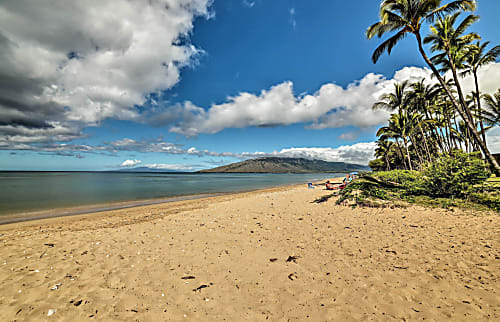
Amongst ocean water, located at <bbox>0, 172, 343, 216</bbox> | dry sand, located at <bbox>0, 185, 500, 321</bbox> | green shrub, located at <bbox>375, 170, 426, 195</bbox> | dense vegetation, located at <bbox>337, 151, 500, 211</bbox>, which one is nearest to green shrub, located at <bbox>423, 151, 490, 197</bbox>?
dense vegetation, located at <bbox>337, 151, 500, 211</bbox>

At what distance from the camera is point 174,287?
3662 mm

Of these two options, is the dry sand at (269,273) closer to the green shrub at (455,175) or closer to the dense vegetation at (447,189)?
the dense vegetation at (447,189)

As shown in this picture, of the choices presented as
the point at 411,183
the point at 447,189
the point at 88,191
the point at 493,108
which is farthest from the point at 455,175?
the point at 88,191

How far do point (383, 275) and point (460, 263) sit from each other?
1539 millimetres

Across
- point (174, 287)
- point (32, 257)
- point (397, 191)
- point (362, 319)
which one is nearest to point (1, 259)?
point (32, 257)

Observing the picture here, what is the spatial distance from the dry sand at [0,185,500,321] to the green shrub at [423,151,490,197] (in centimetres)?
238

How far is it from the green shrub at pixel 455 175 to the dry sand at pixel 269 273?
2.38m

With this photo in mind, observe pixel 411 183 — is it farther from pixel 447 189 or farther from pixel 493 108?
pixel 493 108

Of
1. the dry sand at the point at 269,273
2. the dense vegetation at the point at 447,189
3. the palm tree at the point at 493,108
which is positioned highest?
the palm tree at the point at 493,108

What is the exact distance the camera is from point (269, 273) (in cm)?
402

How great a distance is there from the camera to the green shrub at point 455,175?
7.64 m

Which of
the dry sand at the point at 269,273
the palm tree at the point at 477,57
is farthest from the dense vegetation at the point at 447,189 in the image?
the palm tree at the point at 477,57

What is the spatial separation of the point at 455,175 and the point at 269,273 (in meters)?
8.79

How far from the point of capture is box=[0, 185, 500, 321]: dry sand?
9.79 ft
